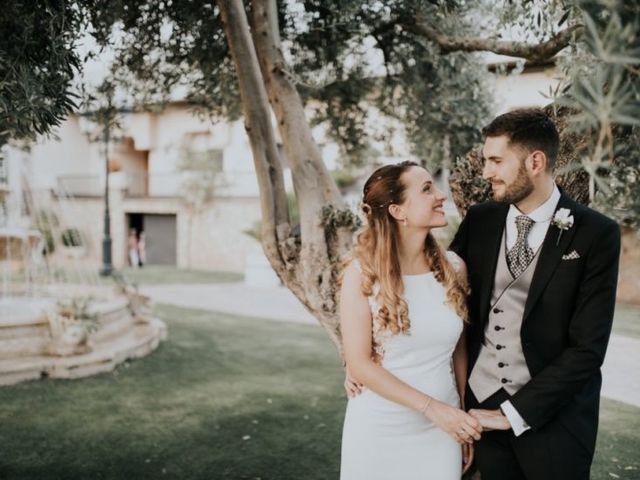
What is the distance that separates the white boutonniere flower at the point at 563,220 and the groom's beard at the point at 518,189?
154mm

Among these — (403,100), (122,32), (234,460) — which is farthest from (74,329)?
(403,100)

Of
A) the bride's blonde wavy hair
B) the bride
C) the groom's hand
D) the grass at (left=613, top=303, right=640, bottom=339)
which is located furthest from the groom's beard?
the grass at (left=613, top=303, right=640, bottom=339)

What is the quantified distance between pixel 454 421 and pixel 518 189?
98 centimetres

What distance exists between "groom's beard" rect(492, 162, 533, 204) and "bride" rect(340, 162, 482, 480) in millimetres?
366

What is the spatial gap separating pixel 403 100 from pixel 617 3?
4.90m

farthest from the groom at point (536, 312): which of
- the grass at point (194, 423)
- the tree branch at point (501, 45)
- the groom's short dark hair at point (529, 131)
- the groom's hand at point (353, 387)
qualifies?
the grass at point (194, 423)

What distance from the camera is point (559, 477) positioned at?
252 centimetres

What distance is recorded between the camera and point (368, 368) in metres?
2.62

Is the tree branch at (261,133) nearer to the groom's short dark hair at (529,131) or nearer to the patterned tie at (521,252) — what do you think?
the patterned tie at (521,252)

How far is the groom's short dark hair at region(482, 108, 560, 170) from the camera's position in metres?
2.38

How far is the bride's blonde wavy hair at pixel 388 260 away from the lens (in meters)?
2.62

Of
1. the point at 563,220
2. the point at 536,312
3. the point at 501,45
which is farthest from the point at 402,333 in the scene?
the point at 501,45

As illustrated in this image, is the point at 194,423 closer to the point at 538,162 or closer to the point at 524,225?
the point at 524,225

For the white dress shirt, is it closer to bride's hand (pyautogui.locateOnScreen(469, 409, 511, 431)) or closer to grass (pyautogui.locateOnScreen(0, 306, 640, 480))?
bride's hand (pyautogui.locateOnScreen(469, 409, 511, 431))
